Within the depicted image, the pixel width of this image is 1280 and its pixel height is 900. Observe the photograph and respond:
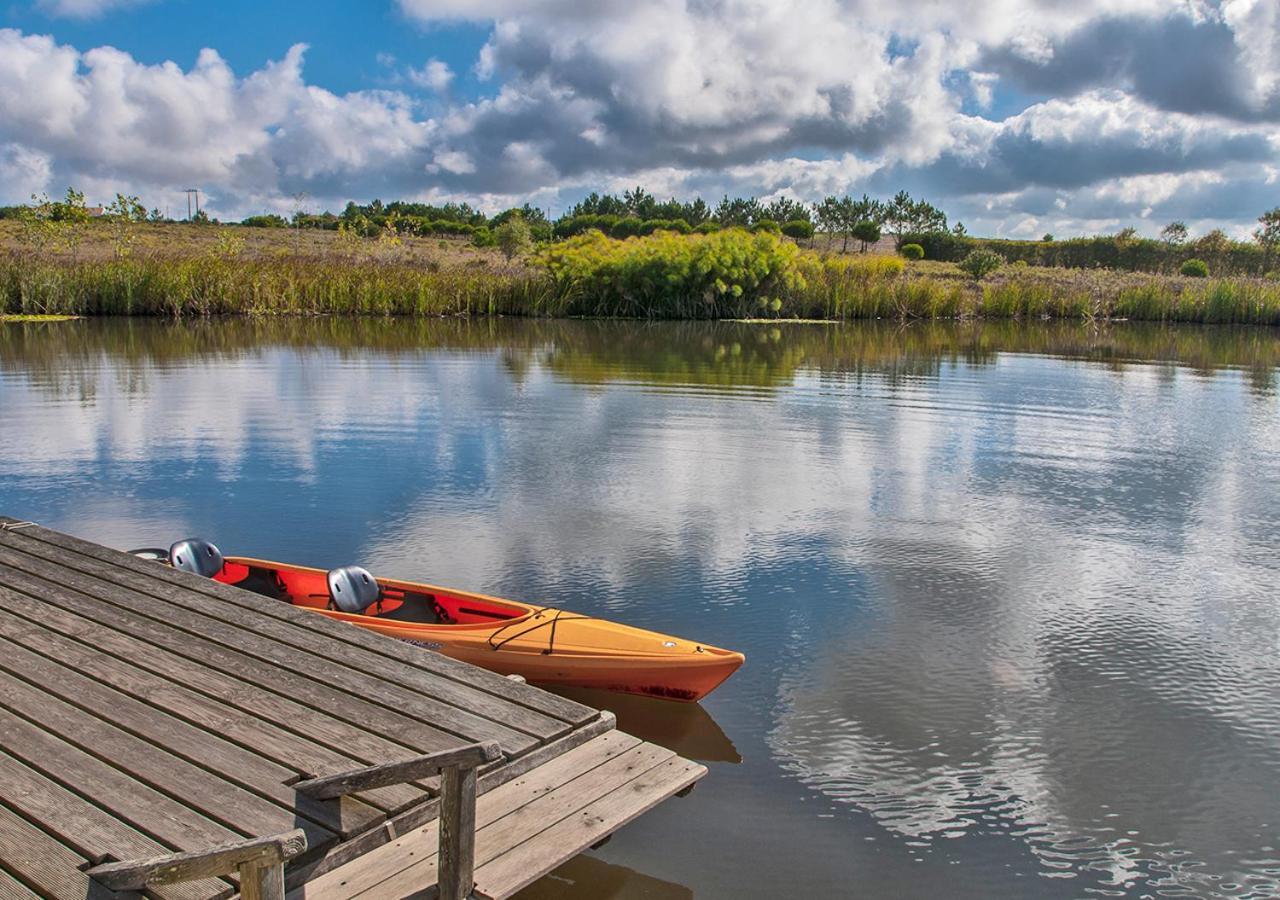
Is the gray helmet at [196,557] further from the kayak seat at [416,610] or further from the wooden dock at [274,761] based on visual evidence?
the kayak seat at [416,610]

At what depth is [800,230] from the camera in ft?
291

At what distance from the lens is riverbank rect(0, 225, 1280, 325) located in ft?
123

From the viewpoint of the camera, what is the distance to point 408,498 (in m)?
10.3

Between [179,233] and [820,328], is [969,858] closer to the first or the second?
[820,328]

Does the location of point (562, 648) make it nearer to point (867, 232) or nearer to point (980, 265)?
point (980, 265)

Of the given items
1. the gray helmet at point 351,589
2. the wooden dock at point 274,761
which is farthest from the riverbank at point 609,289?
the wooden dock at point 274,761

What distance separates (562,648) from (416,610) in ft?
4.41

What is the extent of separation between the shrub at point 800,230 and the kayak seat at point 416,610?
278 ft

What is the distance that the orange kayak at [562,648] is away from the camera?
18.1 feet

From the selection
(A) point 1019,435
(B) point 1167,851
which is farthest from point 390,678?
(A) point 1019,435

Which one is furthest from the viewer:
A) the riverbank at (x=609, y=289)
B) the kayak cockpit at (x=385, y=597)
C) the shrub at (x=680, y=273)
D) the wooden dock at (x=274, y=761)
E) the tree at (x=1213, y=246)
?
the tree at (x=1213, y=246)

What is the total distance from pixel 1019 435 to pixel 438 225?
273ft

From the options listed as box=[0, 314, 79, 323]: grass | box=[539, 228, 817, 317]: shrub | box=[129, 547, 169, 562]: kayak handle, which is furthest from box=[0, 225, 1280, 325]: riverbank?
box=[129, 547, 169, 562]: kayak handle

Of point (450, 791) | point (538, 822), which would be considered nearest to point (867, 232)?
point (538, 822)
